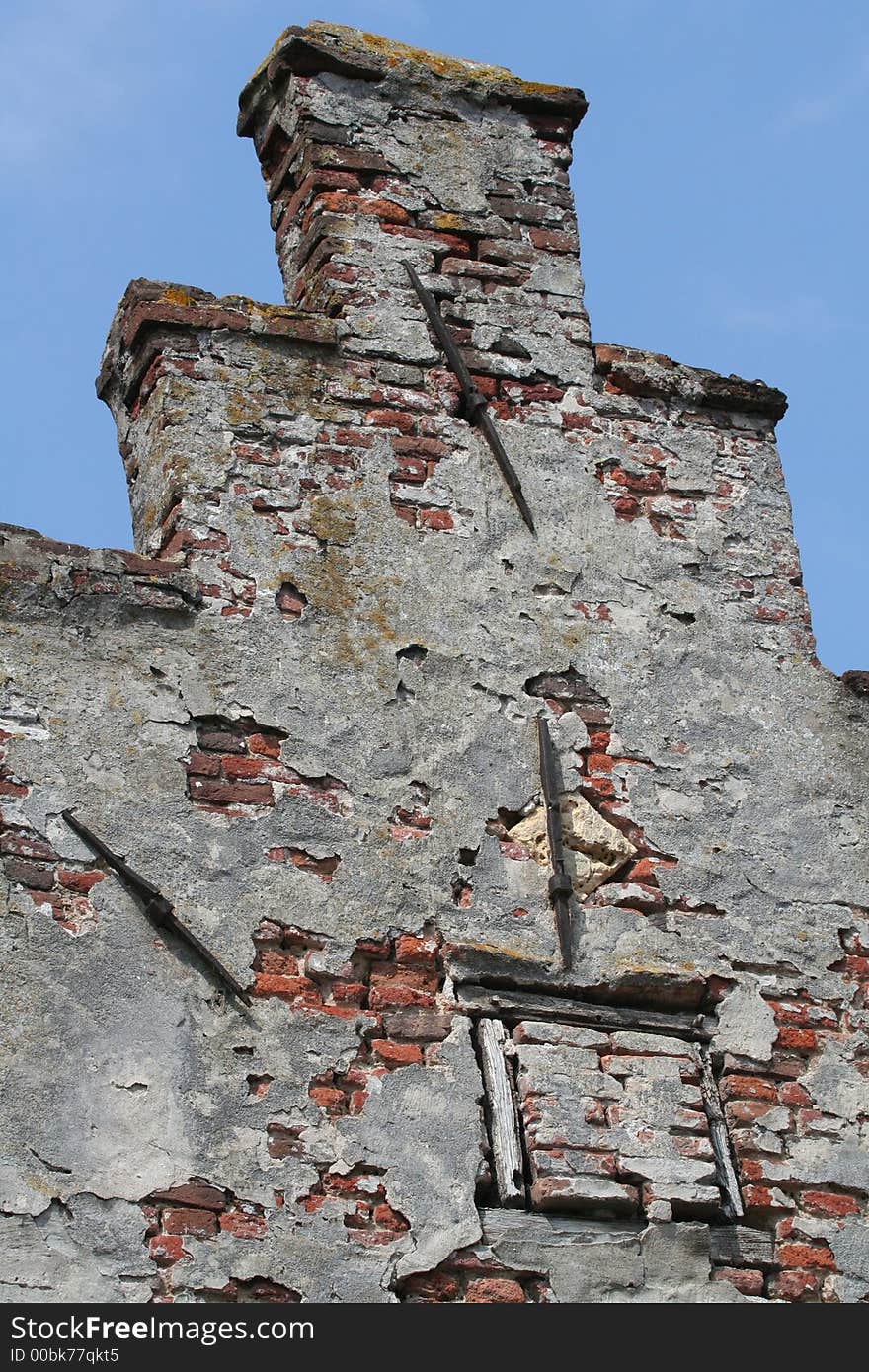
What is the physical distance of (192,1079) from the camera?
5.45m

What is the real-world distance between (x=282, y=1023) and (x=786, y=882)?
5.10 feet

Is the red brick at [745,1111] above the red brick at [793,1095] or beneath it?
beneath

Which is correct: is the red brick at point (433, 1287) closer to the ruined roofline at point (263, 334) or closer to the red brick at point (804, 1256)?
the red brick at point (804, 1256)

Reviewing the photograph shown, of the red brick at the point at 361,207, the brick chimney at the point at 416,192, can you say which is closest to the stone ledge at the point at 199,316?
the brick chimney at the point at 416,192

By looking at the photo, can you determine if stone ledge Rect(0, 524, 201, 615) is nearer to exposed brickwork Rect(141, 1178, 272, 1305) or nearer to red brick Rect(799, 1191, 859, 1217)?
exposed brickwork Rect(141, 1178, 272, 1305)

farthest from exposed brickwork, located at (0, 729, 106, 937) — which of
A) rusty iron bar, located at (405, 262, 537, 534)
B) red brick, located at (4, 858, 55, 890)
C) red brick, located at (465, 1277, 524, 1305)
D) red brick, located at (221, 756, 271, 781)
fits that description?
rusty iron bar, located at (405, 262, 537, 534)

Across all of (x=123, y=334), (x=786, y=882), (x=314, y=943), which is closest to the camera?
(x=314, y=943)

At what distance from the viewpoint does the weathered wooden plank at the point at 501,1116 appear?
5.60 m

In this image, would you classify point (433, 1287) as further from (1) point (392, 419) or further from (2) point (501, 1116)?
(1) point (392, 419)

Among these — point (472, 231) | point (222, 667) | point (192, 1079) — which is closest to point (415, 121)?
point (472, 231)

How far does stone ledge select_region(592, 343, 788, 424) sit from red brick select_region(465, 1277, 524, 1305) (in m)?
2.88

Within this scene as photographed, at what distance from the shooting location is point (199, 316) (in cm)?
670

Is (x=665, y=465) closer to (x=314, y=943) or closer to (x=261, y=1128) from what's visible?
(x=314, y=943)

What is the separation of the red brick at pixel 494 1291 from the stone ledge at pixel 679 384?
9.43 feet
